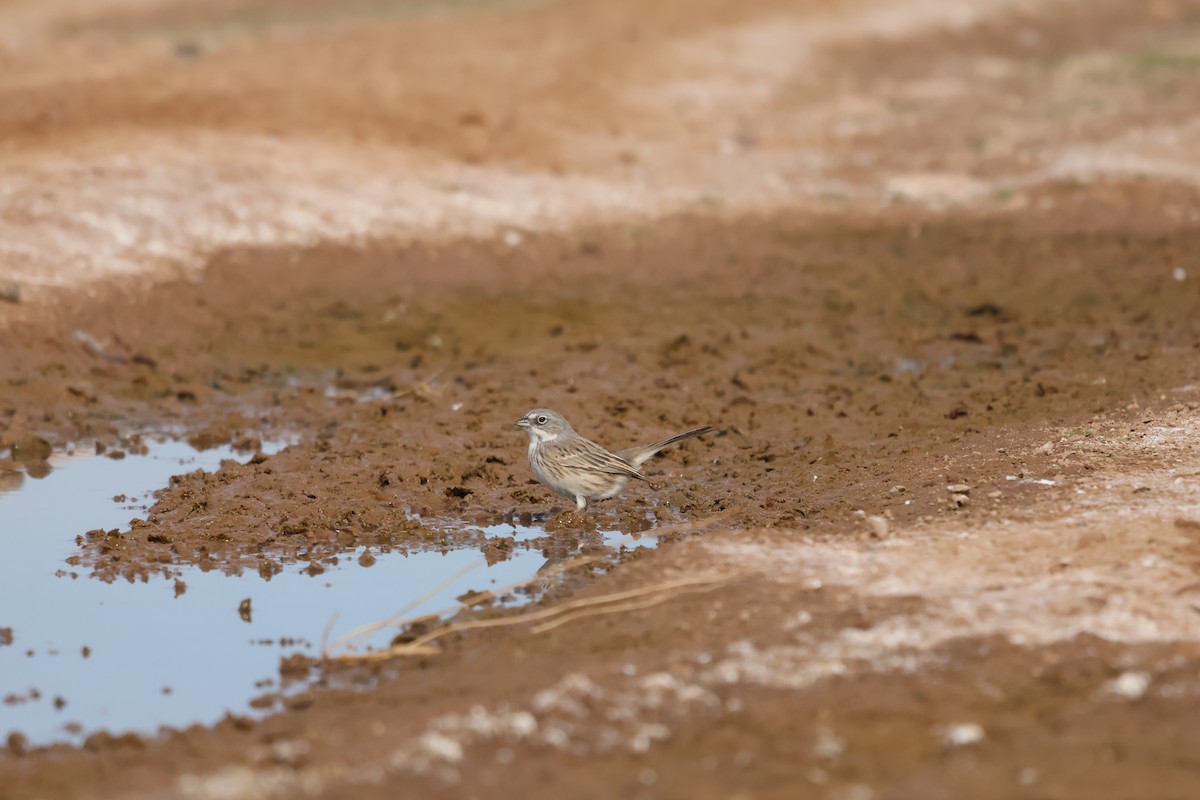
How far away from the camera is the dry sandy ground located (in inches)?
243

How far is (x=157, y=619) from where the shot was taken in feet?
26.3

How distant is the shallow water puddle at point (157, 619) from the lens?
6883 millimetres

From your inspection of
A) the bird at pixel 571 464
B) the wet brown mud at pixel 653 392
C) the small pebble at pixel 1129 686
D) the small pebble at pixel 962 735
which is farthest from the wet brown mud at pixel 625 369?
the small pebble at pixel 962 735

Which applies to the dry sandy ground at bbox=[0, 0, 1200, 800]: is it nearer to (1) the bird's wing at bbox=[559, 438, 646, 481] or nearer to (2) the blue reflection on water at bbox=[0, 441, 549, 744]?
(2) the blue reflection on water at bbox=[0, 441, 549, 744]

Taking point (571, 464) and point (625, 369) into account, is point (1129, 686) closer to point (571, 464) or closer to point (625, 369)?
point (571, 464)

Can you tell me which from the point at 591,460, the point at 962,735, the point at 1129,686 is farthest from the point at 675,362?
the point at 962,735

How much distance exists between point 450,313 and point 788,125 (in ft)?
26.9

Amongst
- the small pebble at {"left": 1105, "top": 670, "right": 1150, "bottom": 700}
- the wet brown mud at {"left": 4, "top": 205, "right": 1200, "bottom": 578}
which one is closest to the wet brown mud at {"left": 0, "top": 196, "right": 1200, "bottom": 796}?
the wet brown mud at {"left": 4, "top": 205, "right": 1200, "bottom": 578}

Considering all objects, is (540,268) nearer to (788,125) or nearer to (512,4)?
(788,125)

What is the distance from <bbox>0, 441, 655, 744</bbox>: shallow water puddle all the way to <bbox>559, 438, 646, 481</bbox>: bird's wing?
1.48ft

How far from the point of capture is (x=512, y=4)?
3064 cm

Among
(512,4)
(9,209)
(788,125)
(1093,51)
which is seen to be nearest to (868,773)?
(9,209)

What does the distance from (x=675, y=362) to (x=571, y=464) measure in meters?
4.08

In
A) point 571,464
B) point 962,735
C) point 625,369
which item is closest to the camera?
point 962,735
